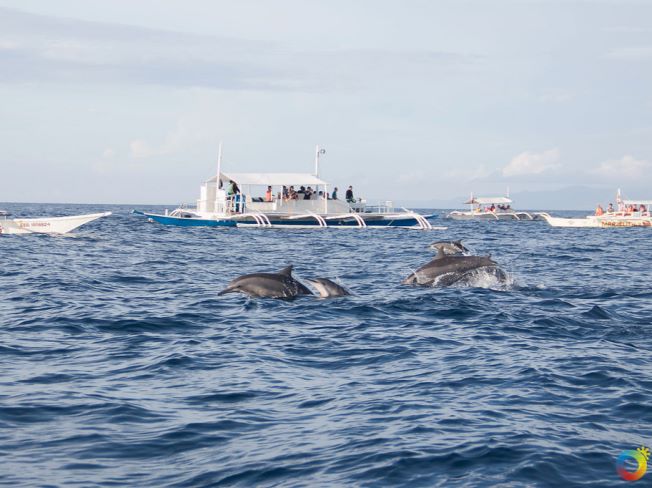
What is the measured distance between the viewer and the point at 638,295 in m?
20.5

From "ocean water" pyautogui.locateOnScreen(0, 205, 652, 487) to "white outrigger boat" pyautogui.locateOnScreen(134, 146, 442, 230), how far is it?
1431 inches

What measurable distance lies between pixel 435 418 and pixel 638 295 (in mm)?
13007

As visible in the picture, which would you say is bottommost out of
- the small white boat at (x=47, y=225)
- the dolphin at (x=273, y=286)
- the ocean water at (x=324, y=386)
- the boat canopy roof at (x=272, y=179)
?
the ocean water at (x=324, y=386)

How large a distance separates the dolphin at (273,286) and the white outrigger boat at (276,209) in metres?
37.9

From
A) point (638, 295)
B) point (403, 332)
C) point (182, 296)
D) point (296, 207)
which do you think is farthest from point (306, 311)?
point (296, 207)

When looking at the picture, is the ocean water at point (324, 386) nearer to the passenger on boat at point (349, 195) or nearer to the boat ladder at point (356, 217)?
the boat ladder at point (356, 217)

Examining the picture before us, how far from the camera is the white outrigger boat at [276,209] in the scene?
58.1 metres

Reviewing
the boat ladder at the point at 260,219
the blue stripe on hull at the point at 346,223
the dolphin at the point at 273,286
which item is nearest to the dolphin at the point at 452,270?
the dolphin at the point at 273,286

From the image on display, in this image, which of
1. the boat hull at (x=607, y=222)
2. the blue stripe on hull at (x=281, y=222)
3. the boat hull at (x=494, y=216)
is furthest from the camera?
the boat hull at (x=494, y=216)

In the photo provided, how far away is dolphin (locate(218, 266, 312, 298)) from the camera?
18312 millimetres

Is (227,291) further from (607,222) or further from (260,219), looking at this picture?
(607,222)

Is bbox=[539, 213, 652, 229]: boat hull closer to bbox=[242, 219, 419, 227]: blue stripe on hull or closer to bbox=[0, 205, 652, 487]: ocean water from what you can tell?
bbox=[242, 219, 419, 227]: blue stripe on hull

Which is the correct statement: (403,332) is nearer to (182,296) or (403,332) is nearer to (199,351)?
(199,351)

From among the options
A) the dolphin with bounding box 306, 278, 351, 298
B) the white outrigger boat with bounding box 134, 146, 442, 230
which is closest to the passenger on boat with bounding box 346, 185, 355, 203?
the white outrigger boat with bounding box 134, 146, 442, 230
